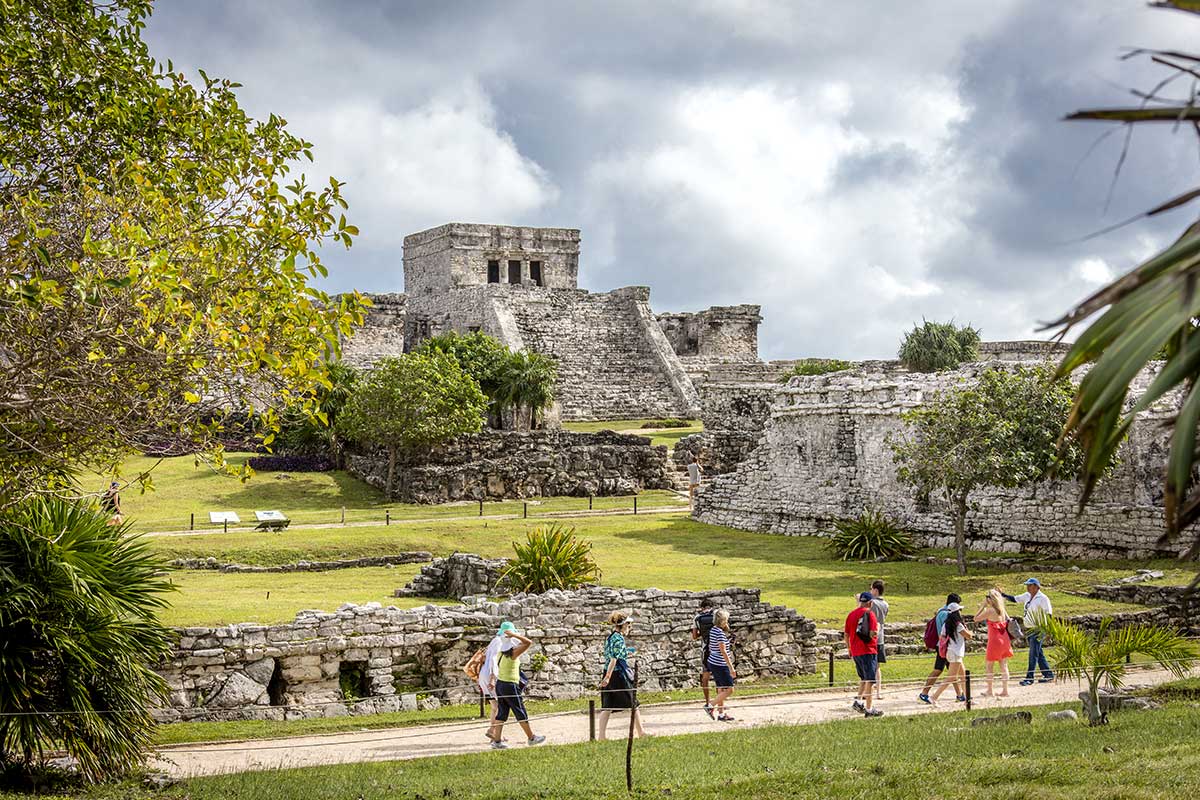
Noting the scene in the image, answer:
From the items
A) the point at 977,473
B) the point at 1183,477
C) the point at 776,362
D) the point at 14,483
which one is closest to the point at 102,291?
the point at 14,483

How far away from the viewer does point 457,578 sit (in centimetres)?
1666

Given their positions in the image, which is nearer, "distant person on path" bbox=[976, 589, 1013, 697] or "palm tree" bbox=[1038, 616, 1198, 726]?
"palm tree" bbox=[1038, 616, 1198, 726]

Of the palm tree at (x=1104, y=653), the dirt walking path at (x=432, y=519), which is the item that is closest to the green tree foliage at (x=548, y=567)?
the palm tree at (x=1104, y=653)

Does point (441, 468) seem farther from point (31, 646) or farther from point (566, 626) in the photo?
point (31, 646)

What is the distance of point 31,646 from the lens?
320 inches

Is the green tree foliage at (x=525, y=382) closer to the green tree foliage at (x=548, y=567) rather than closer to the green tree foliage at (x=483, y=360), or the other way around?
the green tree foliage at (x=483, y=360)

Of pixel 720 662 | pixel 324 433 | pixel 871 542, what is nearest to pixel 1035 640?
pixel 720 662

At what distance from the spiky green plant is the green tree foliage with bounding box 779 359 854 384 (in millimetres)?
17062

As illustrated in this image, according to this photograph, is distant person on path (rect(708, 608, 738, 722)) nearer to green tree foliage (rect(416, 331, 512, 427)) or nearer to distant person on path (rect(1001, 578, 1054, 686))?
distant person on path (rect(1001, 578, 1054, 686))

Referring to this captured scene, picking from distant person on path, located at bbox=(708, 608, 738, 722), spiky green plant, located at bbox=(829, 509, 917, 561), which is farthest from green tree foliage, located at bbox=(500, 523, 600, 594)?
spiky green plant, located at bbox=(829, 509, 917, 561)

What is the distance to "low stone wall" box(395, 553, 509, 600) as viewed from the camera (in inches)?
629

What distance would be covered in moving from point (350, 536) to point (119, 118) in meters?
12.2

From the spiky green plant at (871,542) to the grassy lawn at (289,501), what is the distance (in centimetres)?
727

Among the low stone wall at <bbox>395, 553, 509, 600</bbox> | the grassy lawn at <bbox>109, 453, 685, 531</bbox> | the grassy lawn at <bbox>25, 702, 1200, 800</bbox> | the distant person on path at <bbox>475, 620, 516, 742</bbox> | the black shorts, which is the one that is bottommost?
the grassy lawn at <bbox>25, 702, 1200, 800</bbox>
